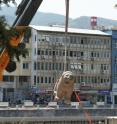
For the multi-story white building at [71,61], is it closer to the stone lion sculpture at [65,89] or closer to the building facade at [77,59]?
the building facade at [77,59]

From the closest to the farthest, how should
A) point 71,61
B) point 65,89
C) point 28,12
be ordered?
1. point 65,89
2. point 28,12
3. point 71,61

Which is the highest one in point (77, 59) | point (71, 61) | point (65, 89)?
point (77, 59)

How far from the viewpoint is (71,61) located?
88688 mm

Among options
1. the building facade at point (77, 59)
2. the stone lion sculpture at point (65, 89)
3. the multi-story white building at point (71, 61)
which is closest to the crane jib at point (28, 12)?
the stone lion sculpture at point (65, 89)

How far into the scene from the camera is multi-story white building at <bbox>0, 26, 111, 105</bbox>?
3351 inches

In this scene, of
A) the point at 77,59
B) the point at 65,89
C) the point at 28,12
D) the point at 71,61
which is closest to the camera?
the point at 65,89

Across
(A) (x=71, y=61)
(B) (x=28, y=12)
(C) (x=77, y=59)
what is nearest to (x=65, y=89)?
(B) (x=28, y=12)

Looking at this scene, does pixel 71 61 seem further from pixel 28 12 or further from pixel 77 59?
pixel 28 12

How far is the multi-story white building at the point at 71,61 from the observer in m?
85.1

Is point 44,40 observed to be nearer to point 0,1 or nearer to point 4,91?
point 4,91

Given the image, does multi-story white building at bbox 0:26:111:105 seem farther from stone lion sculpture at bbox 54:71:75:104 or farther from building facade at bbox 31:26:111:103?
stone lion sculpture at bbox 54:71:75:104

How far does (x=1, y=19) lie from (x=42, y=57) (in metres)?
73.6

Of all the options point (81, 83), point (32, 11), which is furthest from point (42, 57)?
point (32, 11)

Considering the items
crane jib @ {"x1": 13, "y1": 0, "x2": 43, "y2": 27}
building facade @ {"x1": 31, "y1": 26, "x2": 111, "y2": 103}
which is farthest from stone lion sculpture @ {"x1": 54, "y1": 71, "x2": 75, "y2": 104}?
building facade @ {"x1": 31, "y1": 26, "x2": 111, "y2": 103}
